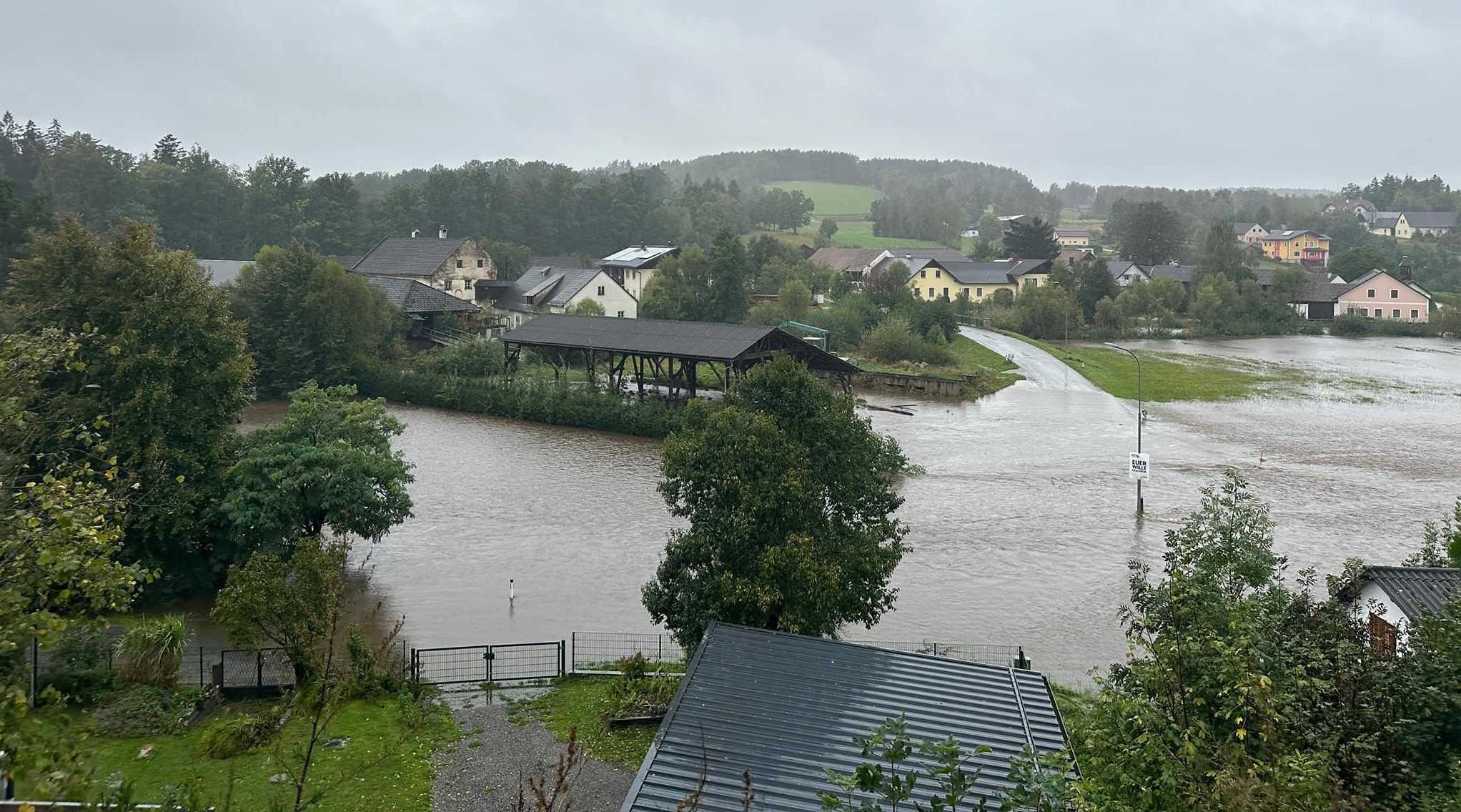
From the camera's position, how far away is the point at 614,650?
16703 millimetres

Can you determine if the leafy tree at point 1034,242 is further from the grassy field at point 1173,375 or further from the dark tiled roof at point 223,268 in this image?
the dark tiled roof at point 223,268

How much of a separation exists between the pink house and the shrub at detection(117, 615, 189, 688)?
7475 cm

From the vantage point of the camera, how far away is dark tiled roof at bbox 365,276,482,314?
47.6m

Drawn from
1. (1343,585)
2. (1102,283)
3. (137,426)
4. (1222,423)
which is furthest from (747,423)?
(1102,283)

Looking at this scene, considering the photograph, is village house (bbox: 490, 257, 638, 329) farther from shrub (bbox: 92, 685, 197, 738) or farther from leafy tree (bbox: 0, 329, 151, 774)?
leafy tree (bbox: 0, 329, 151, 774)

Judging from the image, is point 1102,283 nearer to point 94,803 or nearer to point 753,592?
point 753,592

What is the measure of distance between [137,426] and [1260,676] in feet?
57.6

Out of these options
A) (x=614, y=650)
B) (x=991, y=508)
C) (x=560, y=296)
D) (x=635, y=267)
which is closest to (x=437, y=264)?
(x=560, y=296)

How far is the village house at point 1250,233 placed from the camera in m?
113

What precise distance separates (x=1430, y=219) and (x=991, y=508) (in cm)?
12255

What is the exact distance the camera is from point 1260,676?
727 cm

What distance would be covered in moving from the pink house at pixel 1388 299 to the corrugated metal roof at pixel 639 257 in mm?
44037

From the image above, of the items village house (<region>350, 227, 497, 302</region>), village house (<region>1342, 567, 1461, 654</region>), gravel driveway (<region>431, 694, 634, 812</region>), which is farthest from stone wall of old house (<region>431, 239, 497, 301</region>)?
village house (<region>1342, 567, 1461, 654</region>)

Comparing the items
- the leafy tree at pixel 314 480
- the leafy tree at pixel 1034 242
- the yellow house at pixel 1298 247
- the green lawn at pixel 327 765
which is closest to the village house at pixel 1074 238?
the yellow house at pixel 1298 247
